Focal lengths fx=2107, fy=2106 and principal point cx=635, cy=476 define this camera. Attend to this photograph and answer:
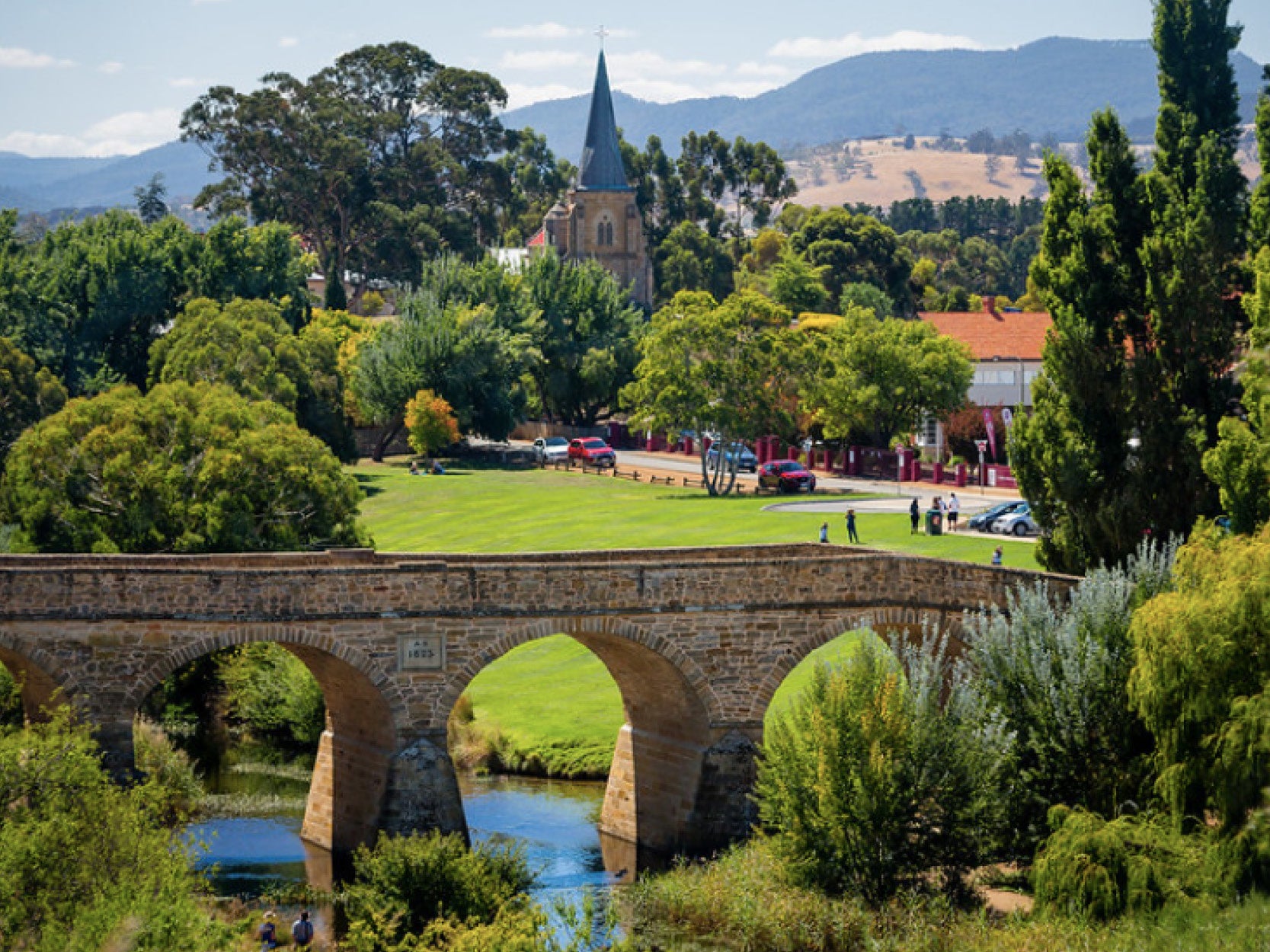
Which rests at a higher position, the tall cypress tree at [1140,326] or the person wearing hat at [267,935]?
the tall cypress tree at [1140,326]

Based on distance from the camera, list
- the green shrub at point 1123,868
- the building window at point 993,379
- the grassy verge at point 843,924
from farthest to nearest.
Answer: the building window at point 993,379, the green shrub at point 1123,868, the grassy verge at point 843,924

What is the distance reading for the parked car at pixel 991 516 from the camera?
237 ft

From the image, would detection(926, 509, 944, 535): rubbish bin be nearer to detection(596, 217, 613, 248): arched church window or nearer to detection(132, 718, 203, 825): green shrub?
detection(132, 718, 203, 825): green shrub

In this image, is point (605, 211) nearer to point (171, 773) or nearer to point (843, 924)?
point (171, 773)

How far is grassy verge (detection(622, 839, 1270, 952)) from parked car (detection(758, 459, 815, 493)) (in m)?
47.6

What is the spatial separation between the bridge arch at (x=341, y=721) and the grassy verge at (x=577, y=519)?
21256 mm

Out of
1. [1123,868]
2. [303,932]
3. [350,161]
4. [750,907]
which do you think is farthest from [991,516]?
[350,161]

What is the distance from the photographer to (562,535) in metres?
79.7

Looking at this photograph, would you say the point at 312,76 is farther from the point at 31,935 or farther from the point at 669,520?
the point at 31,935

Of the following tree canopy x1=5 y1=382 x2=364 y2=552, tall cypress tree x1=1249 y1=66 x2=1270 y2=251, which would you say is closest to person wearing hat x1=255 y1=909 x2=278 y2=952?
tree canopy x1=5 y1=382 x2=364 y2=552

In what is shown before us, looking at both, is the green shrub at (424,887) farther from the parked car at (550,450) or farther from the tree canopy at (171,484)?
the parked car at (550,450)

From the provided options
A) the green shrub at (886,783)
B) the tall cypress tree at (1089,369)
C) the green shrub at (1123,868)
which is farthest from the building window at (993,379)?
the green shrub at (1123,868)

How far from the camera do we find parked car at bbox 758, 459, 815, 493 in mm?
89250

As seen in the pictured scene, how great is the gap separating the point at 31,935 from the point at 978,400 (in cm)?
8232
